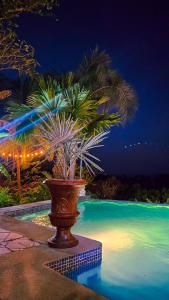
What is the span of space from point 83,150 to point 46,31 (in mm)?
9578

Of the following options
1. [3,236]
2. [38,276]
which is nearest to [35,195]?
[3,236]

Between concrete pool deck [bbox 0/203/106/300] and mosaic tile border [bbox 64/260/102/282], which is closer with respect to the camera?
concrete pool deck [bbox 0/203/106/300]

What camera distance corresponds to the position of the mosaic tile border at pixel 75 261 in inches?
157

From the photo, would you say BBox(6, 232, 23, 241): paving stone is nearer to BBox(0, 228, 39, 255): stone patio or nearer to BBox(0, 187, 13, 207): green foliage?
BBox(0, 228, 39, 255): stone patio

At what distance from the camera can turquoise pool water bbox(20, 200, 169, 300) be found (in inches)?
161

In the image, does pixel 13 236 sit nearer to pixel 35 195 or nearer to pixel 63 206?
pixel 63 206

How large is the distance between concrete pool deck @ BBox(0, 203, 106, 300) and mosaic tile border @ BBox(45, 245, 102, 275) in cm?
4

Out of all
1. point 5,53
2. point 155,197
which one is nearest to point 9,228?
point 5,53

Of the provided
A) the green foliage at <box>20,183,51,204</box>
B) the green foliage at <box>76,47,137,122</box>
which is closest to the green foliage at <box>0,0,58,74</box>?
the green foliage at <box>20,183,51,204</box>

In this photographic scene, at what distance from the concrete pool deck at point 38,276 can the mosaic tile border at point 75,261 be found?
0.04m

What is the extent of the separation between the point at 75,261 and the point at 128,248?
1.70m

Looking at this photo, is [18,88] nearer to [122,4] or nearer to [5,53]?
[122,4]

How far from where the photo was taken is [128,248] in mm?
5688

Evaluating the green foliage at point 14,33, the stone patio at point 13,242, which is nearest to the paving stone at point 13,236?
the stone patio at point 13,242
